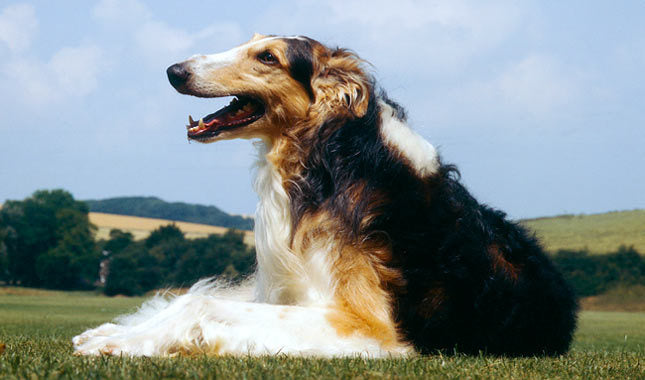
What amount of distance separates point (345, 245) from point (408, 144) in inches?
40.6

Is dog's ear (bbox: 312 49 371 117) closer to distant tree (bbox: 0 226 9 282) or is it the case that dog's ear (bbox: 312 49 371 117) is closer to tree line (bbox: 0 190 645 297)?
tree line (bbox: 0 190 645 297)

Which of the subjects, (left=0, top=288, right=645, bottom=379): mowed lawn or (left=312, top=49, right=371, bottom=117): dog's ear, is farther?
(left=312, top=49, right=371, bottom=117): dog's ear

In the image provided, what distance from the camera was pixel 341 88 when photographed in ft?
16.8

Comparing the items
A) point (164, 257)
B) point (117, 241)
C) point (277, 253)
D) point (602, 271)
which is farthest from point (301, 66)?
point (117, 241)

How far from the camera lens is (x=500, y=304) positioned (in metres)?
4.62

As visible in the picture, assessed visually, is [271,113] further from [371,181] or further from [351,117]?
[371,181]

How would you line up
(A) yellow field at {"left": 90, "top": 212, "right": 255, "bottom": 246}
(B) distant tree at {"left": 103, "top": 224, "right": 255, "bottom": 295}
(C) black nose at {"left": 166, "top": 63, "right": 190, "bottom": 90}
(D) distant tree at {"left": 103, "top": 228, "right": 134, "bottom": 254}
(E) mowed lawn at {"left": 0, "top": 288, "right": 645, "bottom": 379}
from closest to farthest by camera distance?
(E) mowed lawn at {"left": 0, "top": 288, "right": 645, "bottom": 379} → (C) black nose at {"left": 166, "top": 63, "right": 190, "bottom": 90} → (B) distant tree at {"left": 103, "top": 224, "right": 255, "bottom": 295} → (A) yellow field at {"left": 90, "top": 212, "right": 255, "bottom": 246} → (D) distant tree at {"left": 103, "top": 228, "right": 134, "bottom": 254}

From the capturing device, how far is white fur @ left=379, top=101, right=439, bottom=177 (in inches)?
194

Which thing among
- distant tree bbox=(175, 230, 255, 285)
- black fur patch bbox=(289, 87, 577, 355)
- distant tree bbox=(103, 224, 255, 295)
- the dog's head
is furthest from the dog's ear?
distant tree bbox=(103, 224, 255, 295)

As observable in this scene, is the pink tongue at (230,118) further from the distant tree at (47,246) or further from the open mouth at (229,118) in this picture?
the distant tree at (47,246)

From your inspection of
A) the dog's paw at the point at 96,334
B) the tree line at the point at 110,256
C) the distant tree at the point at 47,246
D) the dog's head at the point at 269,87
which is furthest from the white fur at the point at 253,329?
the distant tree at the point at 47,246

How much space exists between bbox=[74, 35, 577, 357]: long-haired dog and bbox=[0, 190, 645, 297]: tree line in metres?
33.0

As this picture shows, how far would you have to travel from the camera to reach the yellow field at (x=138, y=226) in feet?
174

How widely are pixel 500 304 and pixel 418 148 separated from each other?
4.42 ft
